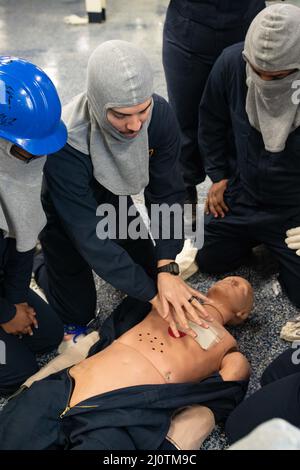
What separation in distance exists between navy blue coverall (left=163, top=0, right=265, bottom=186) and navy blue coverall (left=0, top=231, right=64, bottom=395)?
949 mm

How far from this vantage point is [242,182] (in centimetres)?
192

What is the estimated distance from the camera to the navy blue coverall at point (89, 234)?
145cm

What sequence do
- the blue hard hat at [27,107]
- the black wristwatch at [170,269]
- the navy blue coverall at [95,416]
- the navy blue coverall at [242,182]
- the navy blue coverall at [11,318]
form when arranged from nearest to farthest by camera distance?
1. the blue hard hat at [27,107]
2. the navy blue coverall at [95,416]
3. the navy blue coverall at [11,318]
4. the black wristwatch at [170,269]
5. the navy blue coverall at [242,182]

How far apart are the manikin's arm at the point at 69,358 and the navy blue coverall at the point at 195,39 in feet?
3.17

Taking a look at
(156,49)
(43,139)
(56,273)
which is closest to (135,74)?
(43,139)

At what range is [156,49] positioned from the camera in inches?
148

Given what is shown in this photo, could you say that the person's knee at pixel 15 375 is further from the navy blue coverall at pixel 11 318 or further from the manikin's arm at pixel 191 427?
the manikin's arm at pixel 191 427

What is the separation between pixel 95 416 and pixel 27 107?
779 millimetres

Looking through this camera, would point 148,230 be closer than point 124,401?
No

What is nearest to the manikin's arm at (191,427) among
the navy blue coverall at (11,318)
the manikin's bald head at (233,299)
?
the manikin's bald head at (233,299)

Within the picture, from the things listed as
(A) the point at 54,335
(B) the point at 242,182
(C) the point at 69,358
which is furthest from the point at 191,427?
(B) the point at 242,182

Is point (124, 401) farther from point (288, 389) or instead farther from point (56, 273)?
point (56, 273)
